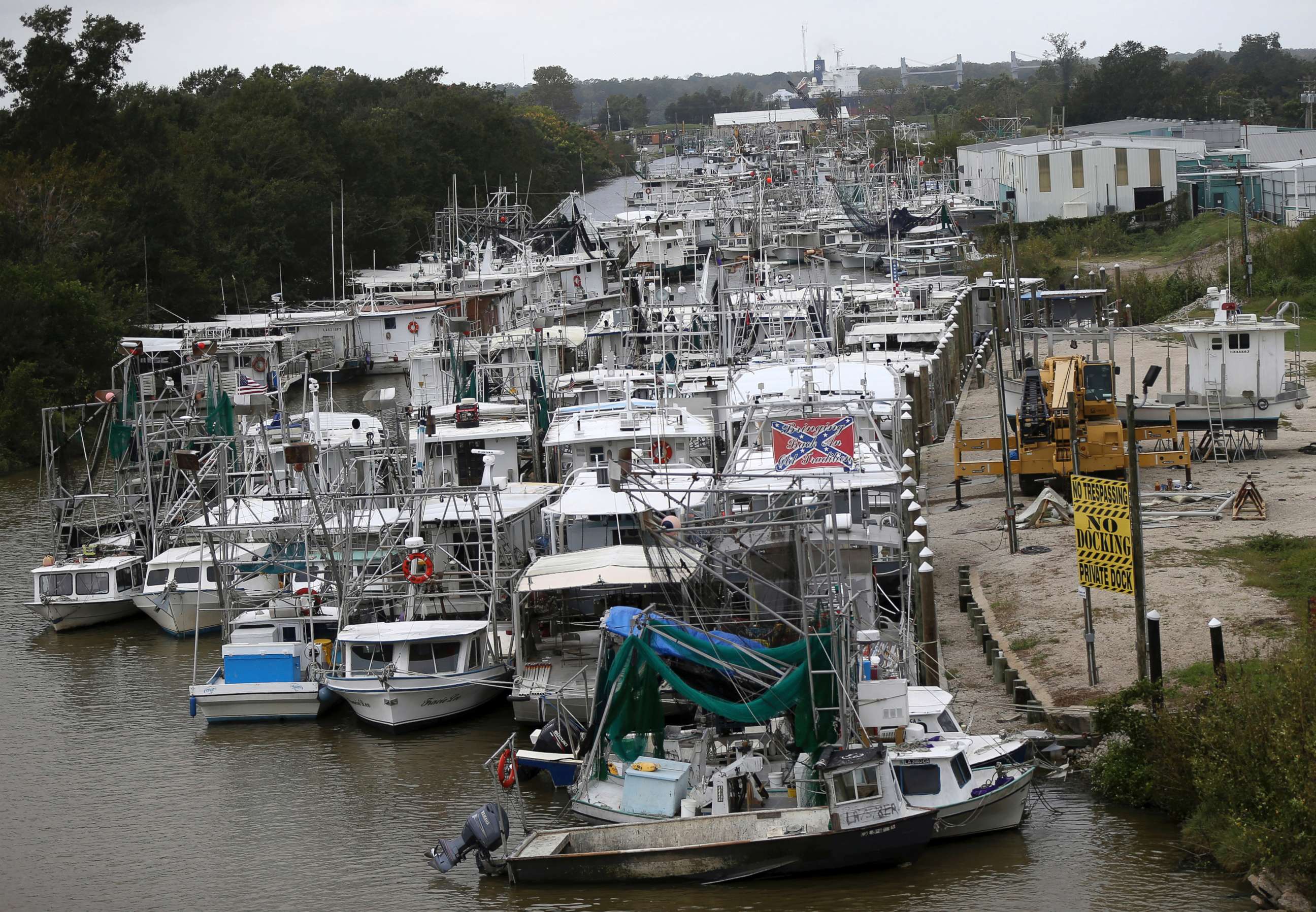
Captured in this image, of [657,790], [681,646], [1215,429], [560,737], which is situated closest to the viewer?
[657,790]

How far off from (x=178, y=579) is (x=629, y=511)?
9513 millimetres

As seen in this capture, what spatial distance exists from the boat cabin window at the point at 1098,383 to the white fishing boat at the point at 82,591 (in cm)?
1945

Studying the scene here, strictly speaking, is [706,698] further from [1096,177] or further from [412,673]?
[1096,177]

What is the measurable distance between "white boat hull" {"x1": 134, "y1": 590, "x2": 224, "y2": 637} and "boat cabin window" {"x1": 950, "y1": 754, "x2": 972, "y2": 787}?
16.1 m

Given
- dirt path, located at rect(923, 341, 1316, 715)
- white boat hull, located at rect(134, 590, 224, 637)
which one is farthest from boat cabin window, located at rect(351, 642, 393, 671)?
dirt path, located at rect(923, 341, 1316, 715)

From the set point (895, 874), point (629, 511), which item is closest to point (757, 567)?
point (895, 874)

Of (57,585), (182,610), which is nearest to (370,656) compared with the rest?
(182,610)

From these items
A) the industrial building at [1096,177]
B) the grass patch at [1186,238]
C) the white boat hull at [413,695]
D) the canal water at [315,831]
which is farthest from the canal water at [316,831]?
the industrial building at [1096,177]

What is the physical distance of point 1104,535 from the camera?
70.2ft

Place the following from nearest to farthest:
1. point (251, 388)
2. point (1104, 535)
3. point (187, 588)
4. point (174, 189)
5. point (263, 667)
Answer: point (1104, 535)
point (263, 667)
point (187, 588)
point (251, 388)
point (174, 189)

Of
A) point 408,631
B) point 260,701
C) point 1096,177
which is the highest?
point 1096,177

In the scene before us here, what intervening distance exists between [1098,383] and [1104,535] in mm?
12575

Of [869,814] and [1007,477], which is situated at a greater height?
[1007,477]

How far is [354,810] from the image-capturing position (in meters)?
21.1
